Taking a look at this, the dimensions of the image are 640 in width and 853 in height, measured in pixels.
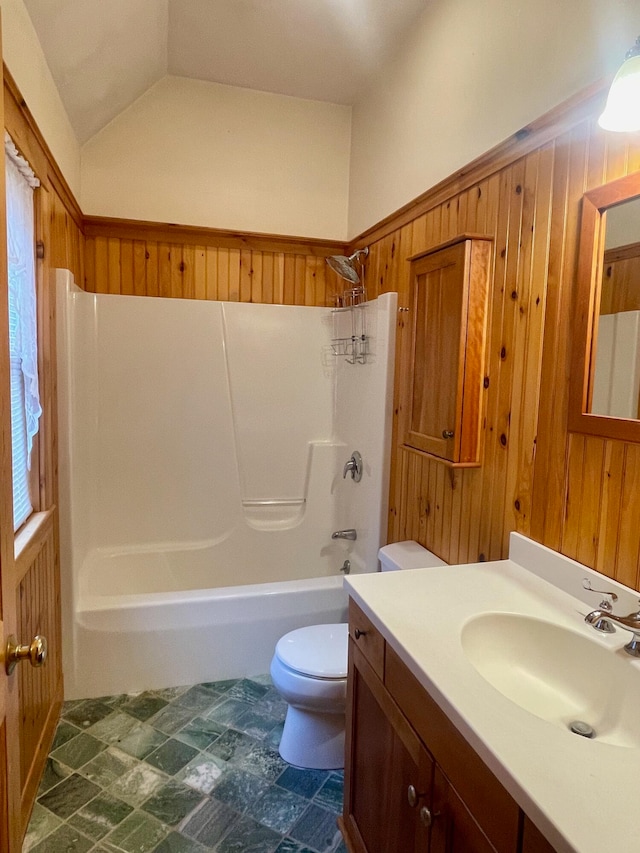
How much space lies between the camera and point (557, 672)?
3.93 feet

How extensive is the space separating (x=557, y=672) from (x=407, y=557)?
37.2 inches

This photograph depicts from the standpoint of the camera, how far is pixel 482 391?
1.74 m

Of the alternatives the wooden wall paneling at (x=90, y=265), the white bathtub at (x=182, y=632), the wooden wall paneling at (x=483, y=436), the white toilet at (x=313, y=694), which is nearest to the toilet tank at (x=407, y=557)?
the white toilet at (x=313, y=694)

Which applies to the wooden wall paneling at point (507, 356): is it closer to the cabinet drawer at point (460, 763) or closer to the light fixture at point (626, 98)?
the light fixture at point (626, 98)

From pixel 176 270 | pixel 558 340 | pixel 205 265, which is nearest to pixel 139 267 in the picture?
pixel 176 270

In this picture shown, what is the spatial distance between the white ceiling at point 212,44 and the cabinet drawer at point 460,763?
2177 mm

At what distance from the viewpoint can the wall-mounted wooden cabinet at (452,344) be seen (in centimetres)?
170

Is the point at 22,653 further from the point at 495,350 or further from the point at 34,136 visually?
the point at 34,136

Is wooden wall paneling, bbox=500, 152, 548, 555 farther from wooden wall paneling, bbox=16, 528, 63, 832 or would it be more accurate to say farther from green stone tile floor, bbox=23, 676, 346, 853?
wooden wall paneling, bbox=16, 528, 63, 832

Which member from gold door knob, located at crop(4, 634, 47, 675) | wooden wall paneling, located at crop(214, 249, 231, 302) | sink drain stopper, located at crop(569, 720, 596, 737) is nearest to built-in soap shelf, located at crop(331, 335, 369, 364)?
wooden wall paneling, located at crop(214, 249, 231, 302)

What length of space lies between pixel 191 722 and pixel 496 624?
1468 millimetres

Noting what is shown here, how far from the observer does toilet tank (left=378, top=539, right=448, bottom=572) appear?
2045mm

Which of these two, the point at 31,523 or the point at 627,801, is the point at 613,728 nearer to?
the point at 627,801

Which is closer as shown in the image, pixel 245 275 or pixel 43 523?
pixel 43 523
